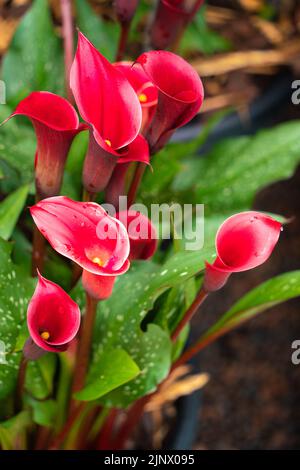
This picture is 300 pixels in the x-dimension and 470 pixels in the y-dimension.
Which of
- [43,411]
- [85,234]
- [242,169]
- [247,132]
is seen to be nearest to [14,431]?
[43,411]

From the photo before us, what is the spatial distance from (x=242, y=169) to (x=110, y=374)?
0.31m

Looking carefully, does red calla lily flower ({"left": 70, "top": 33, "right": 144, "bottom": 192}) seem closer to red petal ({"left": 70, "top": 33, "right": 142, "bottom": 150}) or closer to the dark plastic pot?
red petal ({"left": 70, "top": 33, "right": 142, "bottom": 150})

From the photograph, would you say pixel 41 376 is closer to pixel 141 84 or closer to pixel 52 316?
pixel 52 316

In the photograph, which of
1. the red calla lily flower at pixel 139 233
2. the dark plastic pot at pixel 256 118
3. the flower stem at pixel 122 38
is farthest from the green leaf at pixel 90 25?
the red calla lily flower at pixel 139 233

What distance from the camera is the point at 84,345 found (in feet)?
1.73

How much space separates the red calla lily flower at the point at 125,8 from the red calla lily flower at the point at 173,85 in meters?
0.16

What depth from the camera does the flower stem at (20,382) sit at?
49 centimetres

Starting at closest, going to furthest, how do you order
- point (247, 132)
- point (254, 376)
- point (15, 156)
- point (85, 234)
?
point (85, 234) < point (15, 156) < point (254, 376) < point (247, 132)

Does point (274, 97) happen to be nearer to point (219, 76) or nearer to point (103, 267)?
point (219, 76)

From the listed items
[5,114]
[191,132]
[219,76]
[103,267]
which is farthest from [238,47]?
[103,267]

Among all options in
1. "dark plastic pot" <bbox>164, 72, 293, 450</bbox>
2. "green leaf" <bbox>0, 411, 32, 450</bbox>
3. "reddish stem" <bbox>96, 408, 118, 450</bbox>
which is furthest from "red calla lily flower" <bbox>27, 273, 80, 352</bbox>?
"dark plastic pot" <bbox>164, 72, 293, 450</bbox>

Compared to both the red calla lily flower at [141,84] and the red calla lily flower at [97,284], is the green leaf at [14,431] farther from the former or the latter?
the red calla lily flower at [141,84]

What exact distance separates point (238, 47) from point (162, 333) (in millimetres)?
830

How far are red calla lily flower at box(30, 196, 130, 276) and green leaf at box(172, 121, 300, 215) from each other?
0.97 feet
